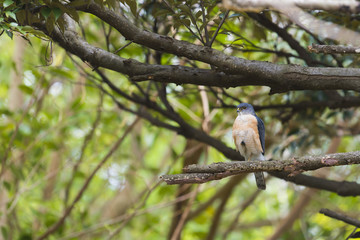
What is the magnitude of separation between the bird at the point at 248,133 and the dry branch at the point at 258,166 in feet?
4.46

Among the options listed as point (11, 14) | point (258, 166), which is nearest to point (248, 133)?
point (258, 166)

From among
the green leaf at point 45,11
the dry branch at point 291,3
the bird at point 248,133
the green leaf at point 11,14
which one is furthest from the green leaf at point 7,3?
the bird at point 248,133

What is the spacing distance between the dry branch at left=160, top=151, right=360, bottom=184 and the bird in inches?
53.5

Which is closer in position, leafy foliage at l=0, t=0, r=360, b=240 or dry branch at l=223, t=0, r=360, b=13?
dry branch at l=223, t=0, r=360, b=13

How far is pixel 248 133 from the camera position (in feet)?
11.9

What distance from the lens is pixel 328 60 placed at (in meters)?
4.45

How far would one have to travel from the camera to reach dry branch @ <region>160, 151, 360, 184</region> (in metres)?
2.18

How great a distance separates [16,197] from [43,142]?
66 centimetres

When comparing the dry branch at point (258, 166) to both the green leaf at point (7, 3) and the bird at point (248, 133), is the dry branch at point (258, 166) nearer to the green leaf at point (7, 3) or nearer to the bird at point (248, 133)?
the green leaf at point (7, 3)

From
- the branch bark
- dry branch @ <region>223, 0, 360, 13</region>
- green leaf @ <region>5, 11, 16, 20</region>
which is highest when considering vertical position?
the branch bark

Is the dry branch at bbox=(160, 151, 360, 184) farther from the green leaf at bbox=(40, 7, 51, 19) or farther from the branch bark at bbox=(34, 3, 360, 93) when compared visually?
the green leaf at bbox=(40, 7, 51, 19)

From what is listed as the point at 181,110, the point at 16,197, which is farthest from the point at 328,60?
the point at 16,197

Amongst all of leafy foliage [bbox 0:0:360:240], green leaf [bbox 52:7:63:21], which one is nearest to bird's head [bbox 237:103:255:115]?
leafy foliage [bbox 0:0:360:240]

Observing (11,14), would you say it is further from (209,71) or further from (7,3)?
(209,71)
